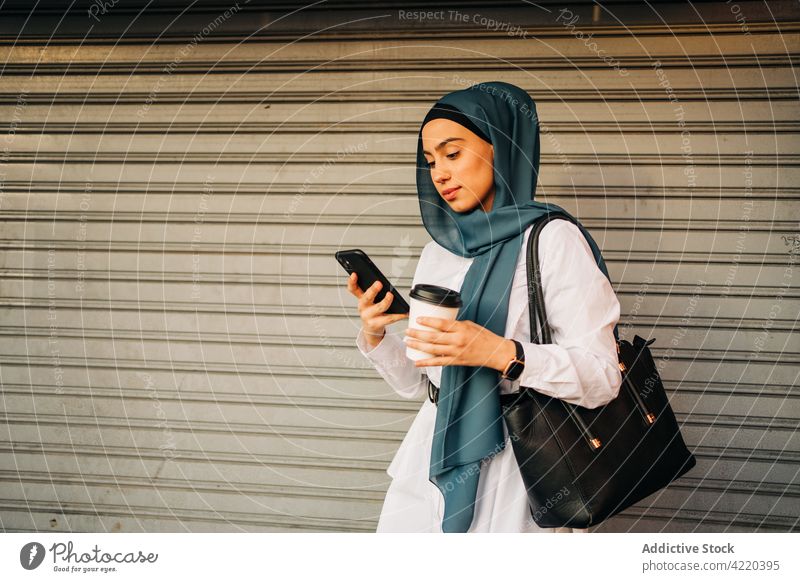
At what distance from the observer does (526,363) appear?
5.70 feet

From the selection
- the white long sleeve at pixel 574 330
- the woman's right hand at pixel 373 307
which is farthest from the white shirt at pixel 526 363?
the woman's right hand at pixel 373 307

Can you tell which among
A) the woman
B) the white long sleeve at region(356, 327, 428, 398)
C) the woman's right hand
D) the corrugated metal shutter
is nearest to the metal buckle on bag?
the woman

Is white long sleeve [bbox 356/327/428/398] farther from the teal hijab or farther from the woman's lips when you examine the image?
the woman's lips

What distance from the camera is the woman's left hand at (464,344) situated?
1716 millimetres

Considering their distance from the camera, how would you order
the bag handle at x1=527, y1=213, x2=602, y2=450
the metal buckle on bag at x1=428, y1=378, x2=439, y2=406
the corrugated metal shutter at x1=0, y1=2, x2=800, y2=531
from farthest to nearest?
the corrugated metal shutter at x1=0, y1=2, x2=800, y2=531 < the metal buckle on bag at x1=428, y1=378, x2=439, y2=406 < the bag handle at x1=527, y1=213, x2=602, y2=450

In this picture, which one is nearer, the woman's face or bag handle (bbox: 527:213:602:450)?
→ bag handle (bbox: 527:213:602:450)

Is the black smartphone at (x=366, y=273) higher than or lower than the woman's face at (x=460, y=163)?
lower

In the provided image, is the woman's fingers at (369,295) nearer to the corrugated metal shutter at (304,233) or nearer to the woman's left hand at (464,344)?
the woman's left hand at (464,344)

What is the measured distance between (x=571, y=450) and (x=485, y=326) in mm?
444

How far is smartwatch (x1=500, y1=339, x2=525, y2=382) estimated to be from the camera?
1730 millimetres
